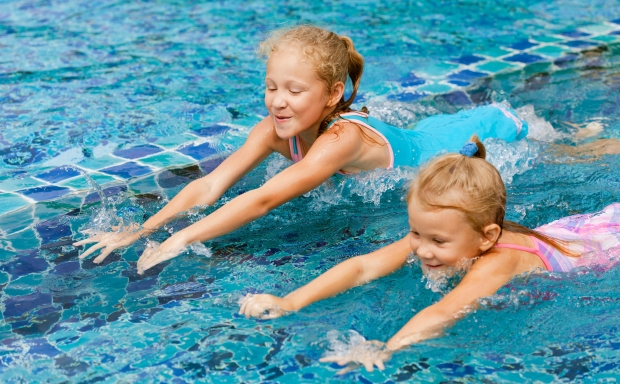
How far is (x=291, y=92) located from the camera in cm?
423

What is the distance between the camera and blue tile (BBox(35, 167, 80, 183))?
5094 millimetres

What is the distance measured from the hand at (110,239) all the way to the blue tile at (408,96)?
113 inches

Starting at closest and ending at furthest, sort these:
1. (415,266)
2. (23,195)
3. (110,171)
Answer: (415,266) < (23,195) < (110,171)

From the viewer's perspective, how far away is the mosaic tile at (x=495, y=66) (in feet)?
23.0

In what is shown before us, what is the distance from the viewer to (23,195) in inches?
190

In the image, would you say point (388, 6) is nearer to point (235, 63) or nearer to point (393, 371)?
point (235, 63)

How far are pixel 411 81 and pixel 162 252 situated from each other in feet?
11.7

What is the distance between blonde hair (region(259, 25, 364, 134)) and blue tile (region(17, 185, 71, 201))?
5.07 ft

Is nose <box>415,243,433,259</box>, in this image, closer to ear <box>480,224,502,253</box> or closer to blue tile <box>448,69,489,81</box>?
ear <box>480,224,502,253</box>

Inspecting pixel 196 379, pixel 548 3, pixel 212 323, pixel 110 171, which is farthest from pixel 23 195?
pixel 548 3

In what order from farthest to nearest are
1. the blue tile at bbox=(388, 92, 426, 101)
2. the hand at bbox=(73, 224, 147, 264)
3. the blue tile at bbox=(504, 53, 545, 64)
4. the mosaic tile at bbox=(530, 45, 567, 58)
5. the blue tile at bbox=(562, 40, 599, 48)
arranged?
the blue tile at bbox=(562, 40, 599, 48) < the mosaic tile at bbox=(530, 45, 567, 58) < the blue tile at bbox=(504, 53, 545, 64) < the blue tile at bbox=(388, 92, 426, 101) < the hand at bbox=(73, 224, 147, 264)

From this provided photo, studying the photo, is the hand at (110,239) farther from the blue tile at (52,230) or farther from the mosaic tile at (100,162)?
the mosaic tile at (100,162)

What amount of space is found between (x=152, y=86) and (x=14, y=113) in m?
1.18

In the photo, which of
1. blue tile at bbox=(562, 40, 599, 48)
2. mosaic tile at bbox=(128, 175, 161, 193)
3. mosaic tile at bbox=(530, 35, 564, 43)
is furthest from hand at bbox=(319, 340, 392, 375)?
mosaic tile at bbox=(530, 35, 564, 43)
